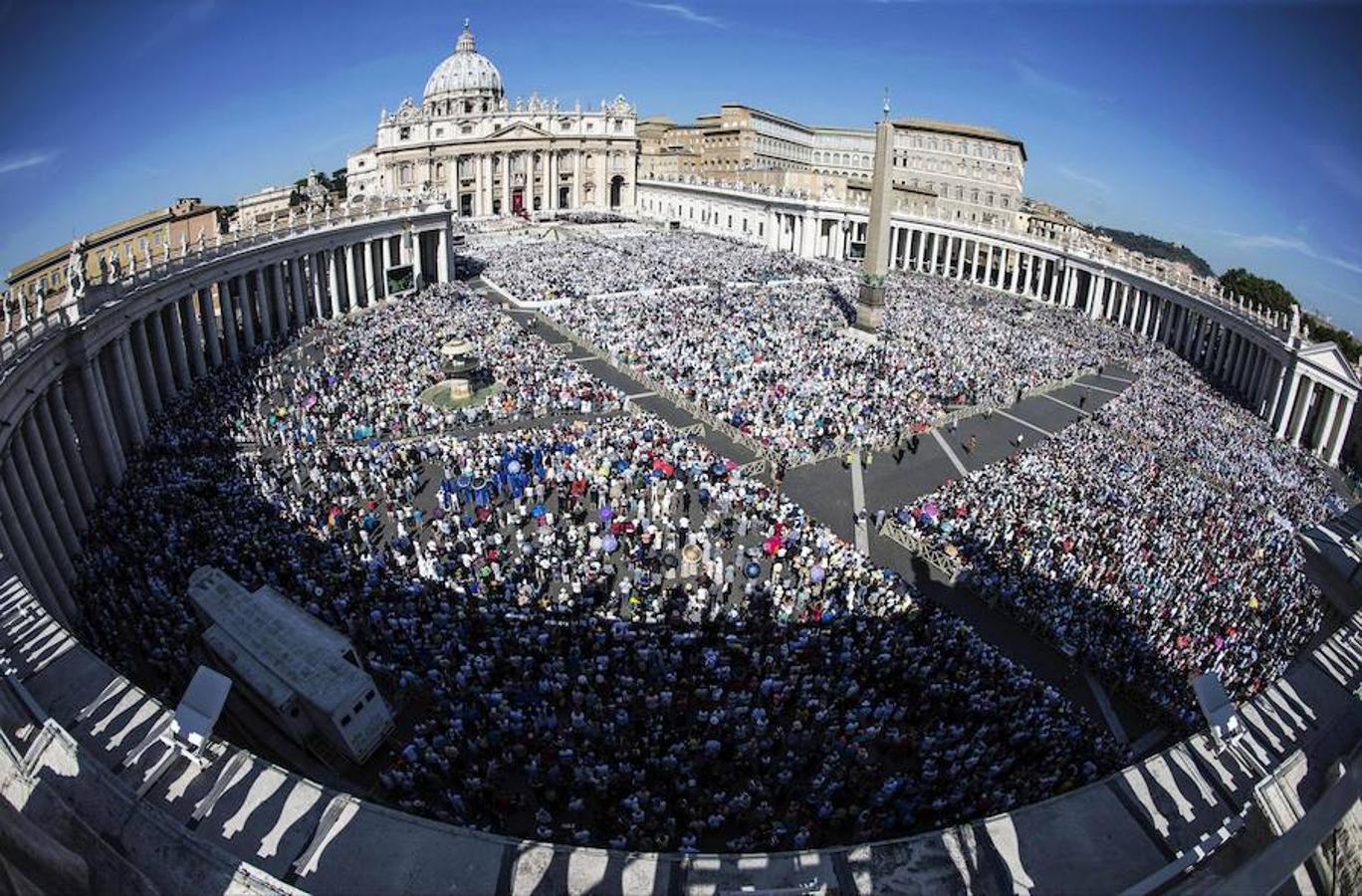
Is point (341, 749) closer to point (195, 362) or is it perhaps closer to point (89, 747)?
point (89, 747)

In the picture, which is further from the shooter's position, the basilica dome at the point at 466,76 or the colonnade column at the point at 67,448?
the basilica dome at the point at 466,76

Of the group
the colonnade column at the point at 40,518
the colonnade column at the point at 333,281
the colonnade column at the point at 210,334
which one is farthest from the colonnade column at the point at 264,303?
the colonnade column at the point at 40,518

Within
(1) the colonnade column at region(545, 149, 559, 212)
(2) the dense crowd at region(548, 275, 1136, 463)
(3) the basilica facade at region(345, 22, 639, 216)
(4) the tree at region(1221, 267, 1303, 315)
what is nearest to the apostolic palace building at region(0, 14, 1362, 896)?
(2) the dense crowd at region(548, 275, 1136, 463)

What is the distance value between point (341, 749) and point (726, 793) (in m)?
7.97

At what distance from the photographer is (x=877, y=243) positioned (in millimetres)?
57469

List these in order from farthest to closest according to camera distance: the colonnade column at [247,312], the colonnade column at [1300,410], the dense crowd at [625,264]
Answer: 1. the dense crowd at [625,264]
2. the colonnade column at [247,312]
3. the colonnade column at [1300,410]

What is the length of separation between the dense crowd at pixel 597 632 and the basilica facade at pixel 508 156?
3114 inches

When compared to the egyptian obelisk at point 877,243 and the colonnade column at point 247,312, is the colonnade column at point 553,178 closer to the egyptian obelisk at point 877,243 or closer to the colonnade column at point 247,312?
the egyptian obelisk at point 877,243

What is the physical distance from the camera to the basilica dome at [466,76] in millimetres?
133125

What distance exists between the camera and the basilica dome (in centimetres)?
13312

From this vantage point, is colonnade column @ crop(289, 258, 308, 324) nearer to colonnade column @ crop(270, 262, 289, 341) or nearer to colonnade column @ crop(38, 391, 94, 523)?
colonnade column @ crop(270, 262, 289, 341)

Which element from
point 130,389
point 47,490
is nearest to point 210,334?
point 130,389

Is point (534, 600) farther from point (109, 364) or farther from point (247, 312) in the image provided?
point (247, 312)

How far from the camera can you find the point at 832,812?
1519cm
